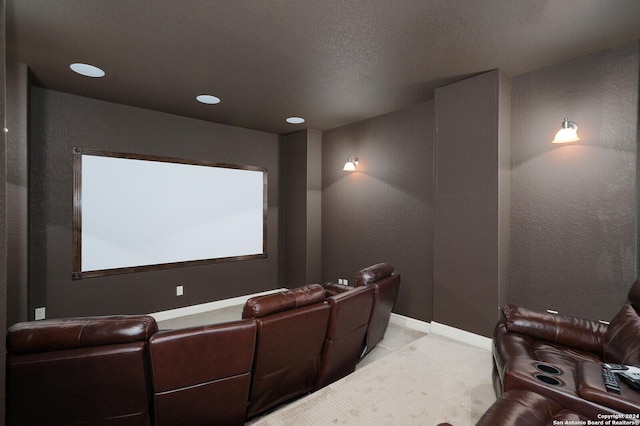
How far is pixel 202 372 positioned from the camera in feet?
5.42

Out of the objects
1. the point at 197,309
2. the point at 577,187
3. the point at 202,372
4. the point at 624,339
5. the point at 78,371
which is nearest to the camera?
the point at 78,371

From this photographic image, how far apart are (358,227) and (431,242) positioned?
122 centimetres

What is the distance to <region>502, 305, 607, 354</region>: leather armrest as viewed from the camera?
2.06 m

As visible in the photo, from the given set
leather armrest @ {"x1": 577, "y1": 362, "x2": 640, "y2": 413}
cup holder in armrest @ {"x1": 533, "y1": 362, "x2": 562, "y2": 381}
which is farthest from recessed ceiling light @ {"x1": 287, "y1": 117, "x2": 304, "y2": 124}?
leather armrest @ {"x1": 577, "y1": 362, "x2": 640, "y2": 413}

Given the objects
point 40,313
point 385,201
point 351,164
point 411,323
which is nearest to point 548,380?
point 411,323

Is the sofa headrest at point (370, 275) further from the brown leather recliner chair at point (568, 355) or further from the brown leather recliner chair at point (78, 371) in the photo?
the brown leather recliner chair at point (78, 371)

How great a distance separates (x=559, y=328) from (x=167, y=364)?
2513 mm

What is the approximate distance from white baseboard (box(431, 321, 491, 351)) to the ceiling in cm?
261

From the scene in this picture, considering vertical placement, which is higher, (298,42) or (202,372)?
(298,42)

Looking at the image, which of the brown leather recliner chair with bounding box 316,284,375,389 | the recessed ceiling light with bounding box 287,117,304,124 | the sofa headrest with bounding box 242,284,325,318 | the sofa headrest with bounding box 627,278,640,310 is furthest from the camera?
the recessed ceiling light with bounding box 287,117,304,124

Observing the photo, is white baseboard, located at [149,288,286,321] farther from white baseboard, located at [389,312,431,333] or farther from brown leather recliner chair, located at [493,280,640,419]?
brown leather recliner chair, located at [493,280,640,419]

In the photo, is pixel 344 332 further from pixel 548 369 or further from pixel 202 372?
pixel 548 369

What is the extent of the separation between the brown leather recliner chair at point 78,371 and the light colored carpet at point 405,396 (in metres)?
0.84

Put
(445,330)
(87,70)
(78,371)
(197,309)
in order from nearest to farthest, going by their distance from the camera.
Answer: (78,371), (87,70), (445,330), (197,309)
